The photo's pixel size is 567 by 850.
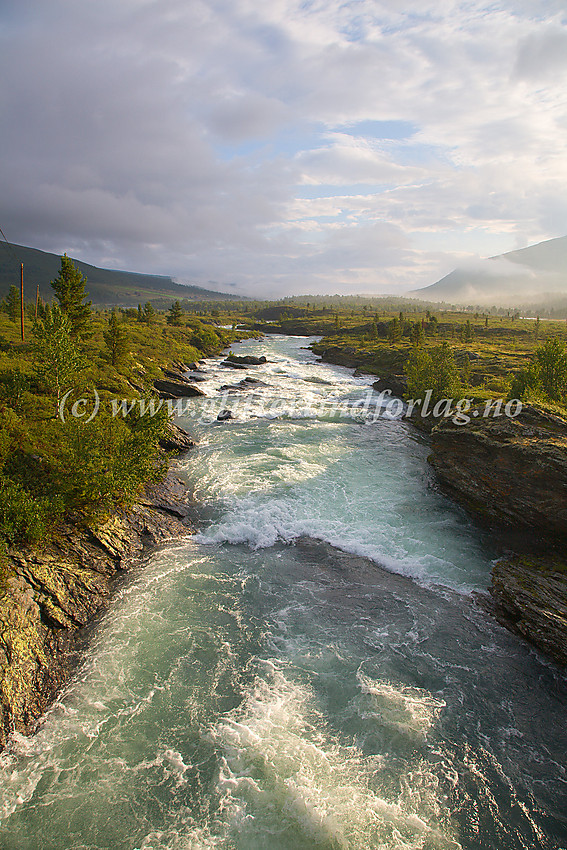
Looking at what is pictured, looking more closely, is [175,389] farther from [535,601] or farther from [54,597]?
[535,601]

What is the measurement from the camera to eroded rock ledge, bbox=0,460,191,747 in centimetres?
1510

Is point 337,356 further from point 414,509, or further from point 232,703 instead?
point 232,703

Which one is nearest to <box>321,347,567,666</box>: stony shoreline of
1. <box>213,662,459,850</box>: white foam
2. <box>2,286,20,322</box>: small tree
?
<box>213,662,459,850</box>: white foam

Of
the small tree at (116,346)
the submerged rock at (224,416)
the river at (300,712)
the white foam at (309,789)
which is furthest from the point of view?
the small tree at (116,346)

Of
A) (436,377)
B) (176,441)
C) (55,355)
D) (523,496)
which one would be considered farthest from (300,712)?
(436,377)

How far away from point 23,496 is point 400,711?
18.8 m

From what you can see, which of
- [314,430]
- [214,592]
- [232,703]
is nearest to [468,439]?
[314,430]

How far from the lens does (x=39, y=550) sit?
19.6 meters

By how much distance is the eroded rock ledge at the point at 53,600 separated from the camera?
15102 millimetres

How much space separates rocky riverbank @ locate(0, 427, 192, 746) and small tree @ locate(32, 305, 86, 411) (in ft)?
41.0

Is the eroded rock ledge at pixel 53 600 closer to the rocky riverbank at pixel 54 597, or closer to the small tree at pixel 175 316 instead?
the rocky riverbank at pixel 54 597

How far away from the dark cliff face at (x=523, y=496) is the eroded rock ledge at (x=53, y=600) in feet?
63.8

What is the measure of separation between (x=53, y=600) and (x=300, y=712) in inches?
470

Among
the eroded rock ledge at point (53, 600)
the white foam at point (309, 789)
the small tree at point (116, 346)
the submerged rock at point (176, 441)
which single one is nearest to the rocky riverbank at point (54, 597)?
the eroded rock ledge at point (53, 600)
